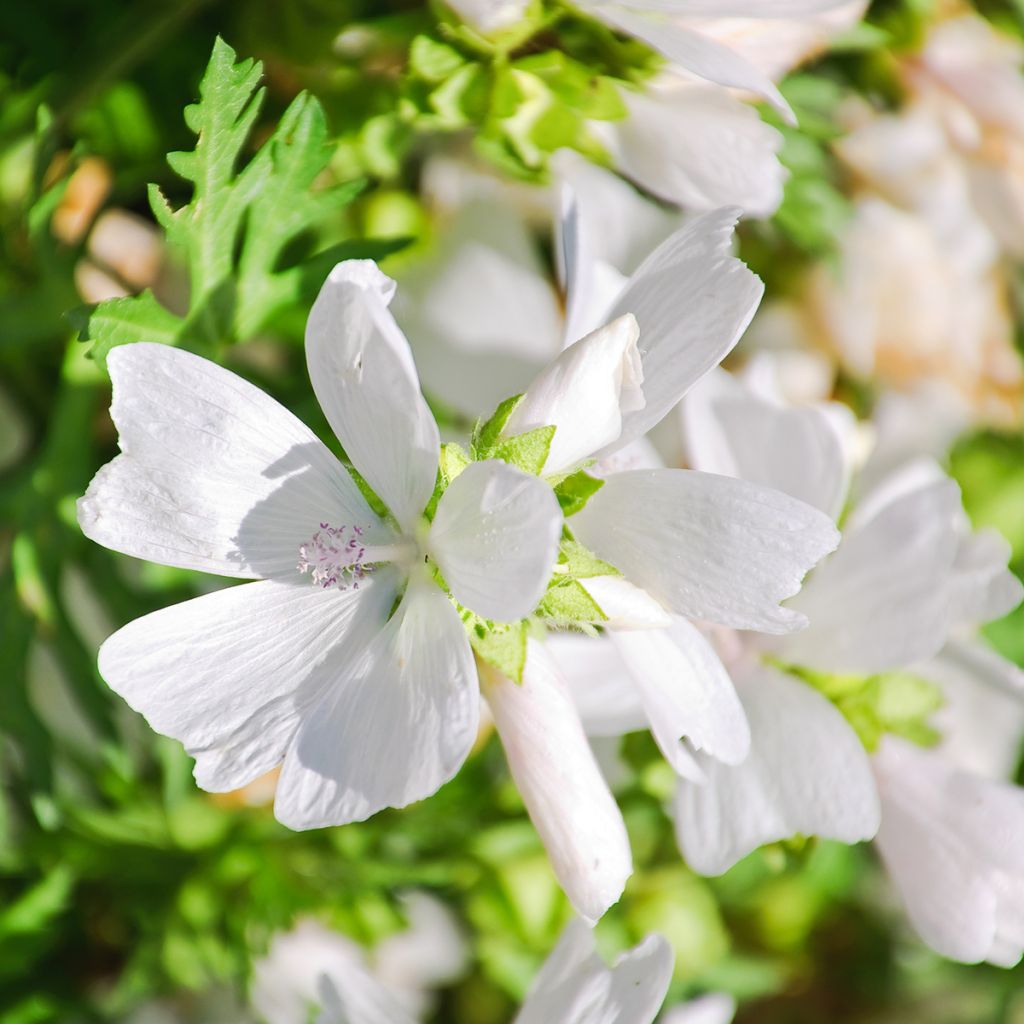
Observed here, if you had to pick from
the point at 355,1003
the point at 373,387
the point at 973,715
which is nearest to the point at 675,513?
the point at 373,387

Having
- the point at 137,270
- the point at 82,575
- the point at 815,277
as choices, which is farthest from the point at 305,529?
the point at 815,277

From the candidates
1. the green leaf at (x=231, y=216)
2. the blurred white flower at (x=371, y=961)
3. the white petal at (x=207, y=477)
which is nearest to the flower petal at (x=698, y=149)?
the green leaf at (x=231, y=216)

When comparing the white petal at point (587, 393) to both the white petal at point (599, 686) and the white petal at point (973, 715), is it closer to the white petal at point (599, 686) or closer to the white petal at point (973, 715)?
the white petal at point (599, 686)

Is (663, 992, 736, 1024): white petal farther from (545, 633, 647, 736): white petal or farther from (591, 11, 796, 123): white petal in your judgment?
(591, 11, 796, 123): white petal

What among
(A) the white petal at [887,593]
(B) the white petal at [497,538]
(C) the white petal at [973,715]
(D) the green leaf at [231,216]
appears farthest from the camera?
(C) the white petal at [973,715]

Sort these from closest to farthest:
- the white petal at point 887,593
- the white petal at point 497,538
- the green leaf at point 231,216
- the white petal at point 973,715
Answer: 1. the white petal at point 497,538
2. the green leaf at point 231,216
3. the white petal at point 887,593
4. the white petal at point 973,715

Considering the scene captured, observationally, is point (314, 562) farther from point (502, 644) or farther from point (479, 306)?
point (479, 306)
